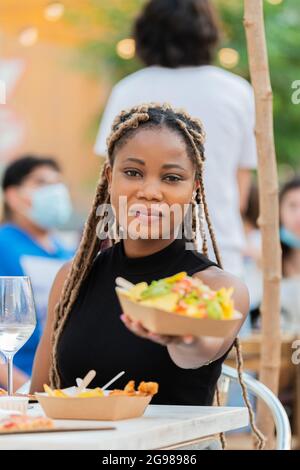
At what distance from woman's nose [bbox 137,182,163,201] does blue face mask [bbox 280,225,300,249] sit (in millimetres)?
3621

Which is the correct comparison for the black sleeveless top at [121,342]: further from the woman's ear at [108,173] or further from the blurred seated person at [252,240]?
the blurred seated person at [252,240]

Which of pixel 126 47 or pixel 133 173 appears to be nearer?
pixel 133 173

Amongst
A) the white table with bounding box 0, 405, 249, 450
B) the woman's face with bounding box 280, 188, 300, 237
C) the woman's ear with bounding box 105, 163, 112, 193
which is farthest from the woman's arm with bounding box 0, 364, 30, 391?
the woman's face with bounding box 280, 188, 300, 237

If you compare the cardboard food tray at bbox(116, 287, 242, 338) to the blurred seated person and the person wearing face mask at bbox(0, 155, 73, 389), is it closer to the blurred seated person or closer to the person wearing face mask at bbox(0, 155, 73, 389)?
the person wearing face mask at bbox(0, 155, 73, 389)

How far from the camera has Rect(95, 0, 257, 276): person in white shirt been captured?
3744 millimetres

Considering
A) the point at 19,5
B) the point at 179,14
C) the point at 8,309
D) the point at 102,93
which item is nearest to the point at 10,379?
the point at 8,309

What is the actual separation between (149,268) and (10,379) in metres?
0.41

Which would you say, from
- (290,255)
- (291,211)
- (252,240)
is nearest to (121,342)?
(290,255)

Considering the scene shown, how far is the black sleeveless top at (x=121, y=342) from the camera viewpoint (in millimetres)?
2205

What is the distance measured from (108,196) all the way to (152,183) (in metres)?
0.33

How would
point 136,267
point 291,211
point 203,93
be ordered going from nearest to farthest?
point 136,267 < point 203,93 < point 291,211

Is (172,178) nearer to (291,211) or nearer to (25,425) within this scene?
(25,425)

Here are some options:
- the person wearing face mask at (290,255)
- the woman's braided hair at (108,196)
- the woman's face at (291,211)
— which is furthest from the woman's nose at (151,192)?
the woman's face at (291,211)

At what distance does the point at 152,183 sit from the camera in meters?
2.14
